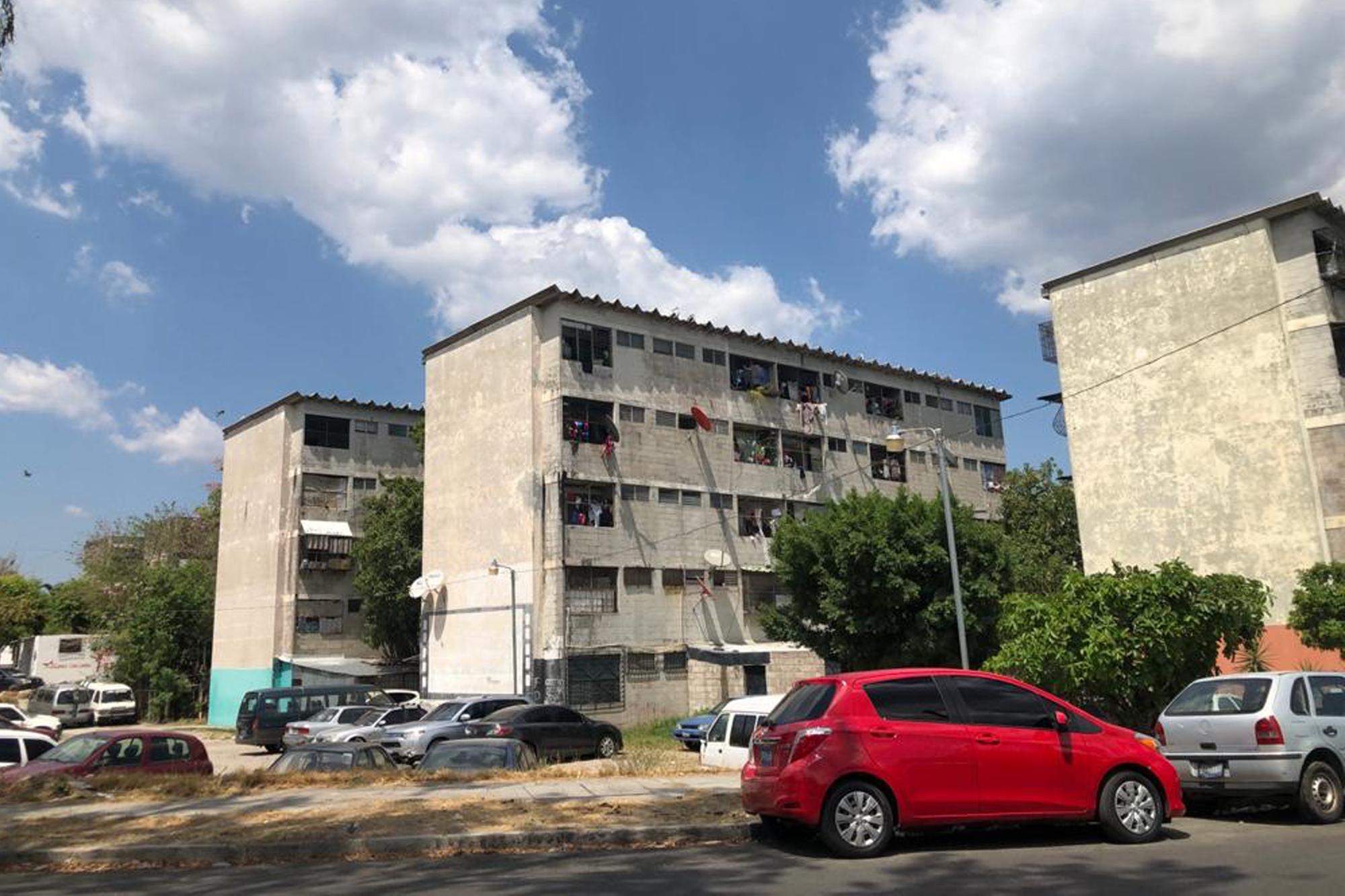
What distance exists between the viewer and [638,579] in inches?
1380

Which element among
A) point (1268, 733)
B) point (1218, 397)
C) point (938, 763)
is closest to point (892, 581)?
point (1218, 397)

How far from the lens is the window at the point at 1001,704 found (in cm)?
859

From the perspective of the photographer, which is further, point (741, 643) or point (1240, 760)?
point (741, 643)

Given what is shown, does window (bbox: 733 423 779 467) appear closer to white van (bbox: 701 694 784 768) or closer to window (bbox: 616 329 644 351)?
window (bbox: 616 329 644 351)

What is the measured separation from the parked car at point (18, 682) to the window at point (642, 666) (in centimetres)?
4395

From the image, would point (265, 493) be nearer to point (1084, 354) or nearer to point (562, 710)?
point (562, 710)

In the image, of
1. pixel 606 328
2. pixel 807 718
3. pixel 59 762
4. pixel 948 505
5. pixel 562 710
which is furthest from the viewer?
pixel 606 328

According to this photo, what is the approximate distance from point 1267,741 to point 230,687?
44.8 m

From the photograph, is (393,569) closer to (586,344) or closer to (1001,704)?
(586,344)

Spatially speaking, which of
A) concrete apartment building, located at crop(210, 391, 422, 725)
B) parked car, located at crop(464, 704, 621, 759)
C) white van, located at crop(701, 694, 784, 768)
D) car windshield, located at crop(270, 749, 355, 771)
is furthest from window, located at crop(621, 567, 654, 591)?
car windshield, located at crop(270, 749, 355, 771)

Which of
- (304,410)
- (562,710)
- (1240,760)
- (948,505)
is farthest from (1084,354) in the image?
(304,410)

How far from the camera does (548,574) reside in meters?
33.2

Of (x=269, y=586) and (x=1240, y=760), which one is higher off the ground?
(x=269, y=586)

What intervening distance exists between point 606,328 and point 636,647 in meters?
11.7
